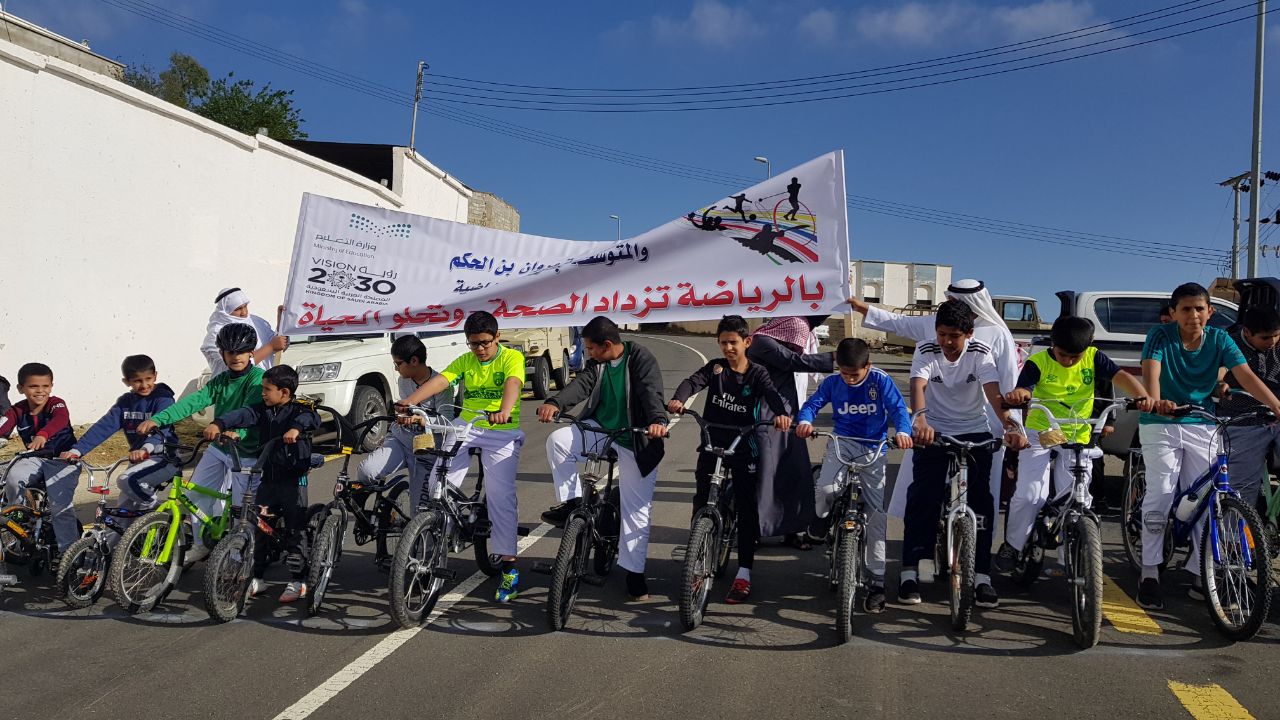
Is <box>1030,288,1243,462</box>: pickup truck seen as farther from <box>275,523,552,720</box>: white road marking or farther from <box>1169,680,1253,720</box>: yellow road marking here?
<box>275,523,552,720</box>: white road marking

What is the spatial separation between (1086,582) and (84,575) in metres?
5.39

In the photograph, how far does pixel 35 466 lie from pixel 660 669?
4.15 m

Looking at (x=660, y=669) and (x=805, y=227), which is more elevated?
(x=805, y=227)

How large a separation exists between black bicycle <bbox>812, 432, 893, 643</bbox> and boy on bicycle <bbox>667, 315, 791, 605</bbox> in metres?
0.48

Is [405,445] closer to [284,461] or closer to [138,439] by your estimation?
[284,461]

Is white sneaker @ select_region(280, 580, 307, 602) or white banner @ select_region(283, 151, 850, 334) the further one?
white banner @ select_region(283, 151, 850, 334)

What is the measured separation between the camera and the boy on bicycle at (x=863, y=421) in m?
5.38

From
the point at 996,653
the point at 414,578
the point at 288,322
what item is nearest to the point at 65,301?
the point at 288,322

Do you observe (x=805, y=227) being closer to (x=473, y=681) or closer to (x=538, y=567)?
(x=538, y=567)

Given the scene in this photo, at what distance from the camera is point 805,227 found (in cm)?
635

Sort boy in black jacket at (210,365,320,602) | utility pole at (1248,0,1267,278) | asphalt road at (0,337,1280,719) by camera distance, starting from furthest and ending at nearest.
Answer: utility pole at (1248,0,1267,278)
boy in black jacket at (210,365,320,602)
asphalt road at (0,337,1280,719)

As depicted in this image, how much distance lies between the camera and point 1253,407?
5.78 m

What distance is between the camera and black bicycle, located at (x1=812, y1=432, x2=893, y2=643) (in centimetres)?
479

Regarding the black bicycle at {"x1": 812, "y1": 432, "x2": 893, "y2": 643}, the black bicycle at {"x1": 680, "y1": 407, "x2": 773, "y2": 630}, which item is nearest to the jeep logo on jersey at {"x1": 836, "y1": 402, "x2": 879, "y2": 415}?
the black bicycle at {"x1": 812, "y1": 432, "x2": 893, "y2": 643}
